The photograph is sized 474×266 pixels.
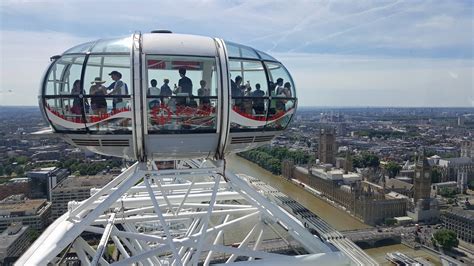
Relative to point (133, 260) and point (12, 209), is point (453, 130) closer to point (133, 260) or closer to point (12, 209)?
point (12, 209)

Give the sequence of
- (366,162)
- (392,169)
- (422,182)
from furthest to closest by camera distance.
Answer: (366,162) → (392,169) → (422,182)

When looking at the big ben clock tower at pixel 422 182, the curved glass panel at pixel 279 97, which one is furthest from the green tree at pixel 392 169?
the curved glass panel at pixel 279 97

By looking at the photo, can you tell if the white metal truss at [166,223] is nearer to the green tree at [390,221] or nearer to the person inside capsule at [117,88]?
the person inside capsule at [117,88]

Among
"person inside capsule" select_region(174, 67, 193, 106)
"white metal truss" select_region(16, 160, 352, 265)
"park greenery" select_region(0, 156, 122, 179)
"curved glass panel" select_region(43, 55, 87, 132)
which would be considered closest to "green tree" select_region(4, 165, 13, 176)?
"park greenery" select_region(0, 156, 122, 179)

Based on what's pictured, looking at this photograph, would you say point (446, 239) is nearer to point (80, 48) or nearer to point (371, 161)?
point (80, 48)

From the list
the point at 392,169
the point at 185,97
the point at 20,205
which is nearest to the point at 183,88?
the point at 185,97

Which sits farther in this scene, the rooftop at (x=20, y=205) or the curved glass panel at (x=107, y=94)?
the rooftop at (x=20, y=205)
